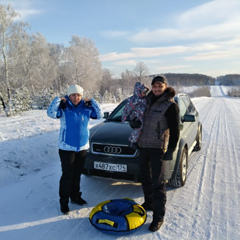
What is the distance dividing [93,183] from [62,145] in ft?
4.50

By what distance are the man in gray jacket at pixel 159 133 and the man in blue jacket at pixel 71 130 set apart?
2.80ft

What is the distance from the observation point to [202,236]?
2.74 metres

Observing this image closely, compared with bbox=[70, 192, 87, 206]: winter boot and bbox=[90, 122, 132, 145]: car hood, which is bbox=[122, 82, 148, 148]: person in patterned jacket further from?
bbox=[70, 192, 87, 206]: winter boot

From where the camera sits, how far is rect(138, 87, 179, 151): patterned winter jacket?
2887 millimetres

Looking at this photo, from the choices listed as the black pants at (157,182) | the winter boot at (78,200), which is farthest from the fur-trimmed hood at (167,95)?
the winter boot at (78,200)

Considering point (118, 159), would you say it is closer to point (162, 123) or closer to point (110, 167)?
point (110, 167)

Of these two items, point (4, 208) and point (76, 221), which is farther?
point (4, 208)

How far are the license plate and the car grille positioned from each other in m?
0.17

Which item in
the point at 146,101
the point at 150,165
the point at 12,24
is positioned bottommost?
the point at 150,165

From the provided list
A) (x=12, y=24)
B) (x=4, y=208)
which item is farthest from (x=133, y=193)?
(x=12, y=24)

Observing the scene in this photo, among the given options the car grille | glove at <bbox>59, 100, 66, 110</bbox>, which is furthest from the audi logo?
glove at <bbox>59, 100, 66, 110</bbox>

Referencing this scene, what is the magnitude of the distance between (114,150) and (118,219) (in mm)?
1184

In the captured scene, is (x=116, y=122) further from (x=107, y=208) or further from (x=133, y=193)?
(x=107, y=208)

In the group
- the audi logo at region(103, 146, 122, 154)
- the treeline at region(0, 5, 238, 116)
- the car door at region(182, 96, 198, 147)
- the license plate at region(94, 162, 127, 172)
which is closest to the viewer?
the license plate at region(94, 162, 127, 172)
